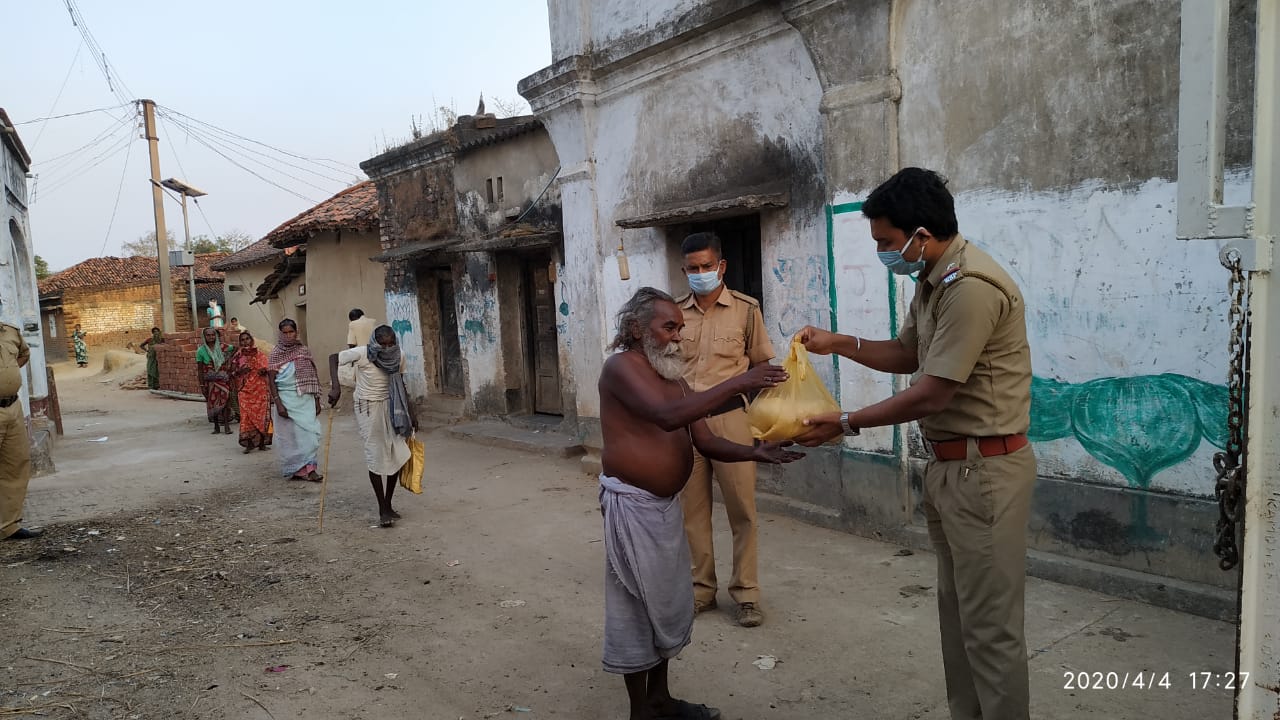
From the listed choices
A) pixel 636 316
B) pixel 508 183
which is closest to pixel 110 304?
pixel 508 183

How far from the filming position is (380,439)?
6715 millimetres

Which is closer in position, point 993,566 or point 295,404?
point 993,566

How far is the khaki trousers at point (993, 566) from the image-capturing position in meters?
2.51

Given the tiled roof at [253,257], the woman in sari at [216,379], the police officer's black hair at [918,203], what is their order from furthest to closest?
the tiled roof at [253,257] → the woman in sari at [216,379] → the police officer's black hair at [918,203]

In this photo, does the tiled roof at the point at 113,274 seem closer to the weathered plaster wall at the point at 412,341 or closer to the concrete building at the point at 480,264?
the weathered plaster wall at the point at 412,341

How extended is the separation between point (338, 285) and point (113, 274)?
76.4ft

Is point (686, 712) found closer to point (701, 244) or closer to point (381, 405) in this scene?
point (701, 244)

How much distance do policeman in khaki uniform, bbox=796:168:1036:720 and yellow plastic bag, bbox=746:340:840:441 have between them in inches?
13.2

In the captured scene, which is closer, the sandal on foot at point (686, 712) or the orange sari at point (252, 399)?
the sandal on foot at point (686, 712)

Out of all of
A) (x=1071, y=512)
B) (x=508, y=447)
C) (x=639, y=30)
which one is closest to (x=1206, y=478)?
(x=1071, y=512)

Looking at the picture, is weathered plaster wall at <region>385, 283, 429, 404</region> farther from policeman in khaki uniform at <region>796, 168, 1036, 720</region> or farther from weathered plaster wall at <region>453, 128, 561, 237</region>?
policeman in khaki uniform at <region>796, 168, 1036, 720</region>

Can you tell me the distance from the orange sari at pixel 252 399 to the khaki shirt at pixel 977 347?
9961 millimetres

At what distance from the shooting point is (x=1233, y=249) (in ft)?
6.12
